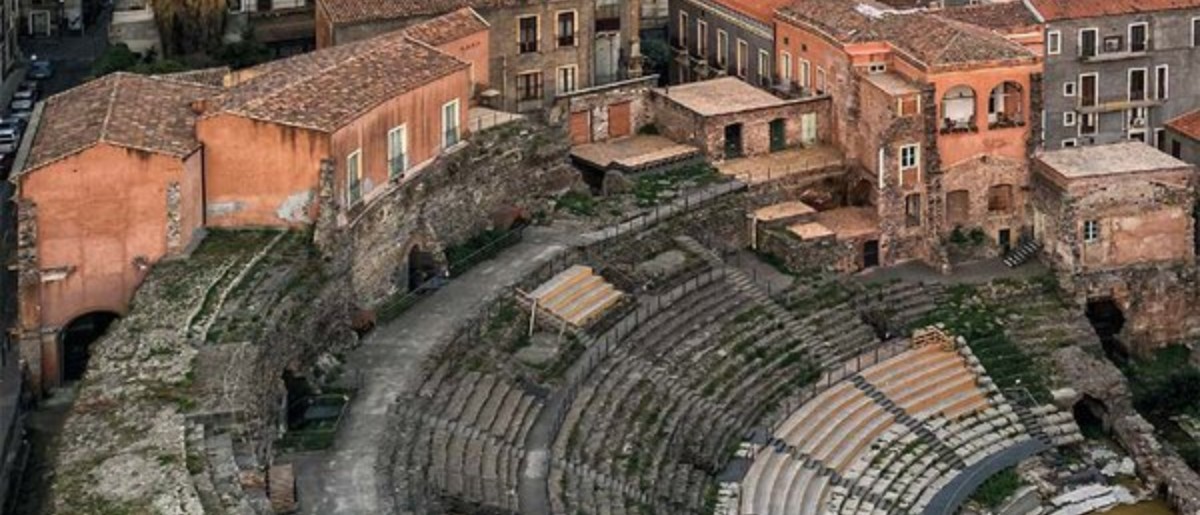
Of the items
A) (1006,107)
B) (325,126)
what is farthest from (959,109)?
(325,126)

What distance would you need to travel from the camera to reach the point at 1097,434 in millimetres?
49156

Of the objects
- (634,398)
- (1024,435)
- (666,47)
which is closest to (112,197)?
(634,398)

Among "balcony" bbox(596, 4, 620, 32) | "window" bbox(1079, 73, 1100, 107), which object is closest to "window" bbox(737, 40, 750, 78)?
"balcony" bbox(596, 4, 620, 32)

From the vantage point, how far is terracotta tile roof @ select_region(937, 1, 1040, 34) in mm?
57062

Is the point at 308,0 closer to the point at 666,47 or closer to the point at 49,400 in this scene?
the point at 666,47

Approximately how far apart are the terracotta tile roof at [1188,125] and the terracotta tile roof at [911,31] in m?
7.19

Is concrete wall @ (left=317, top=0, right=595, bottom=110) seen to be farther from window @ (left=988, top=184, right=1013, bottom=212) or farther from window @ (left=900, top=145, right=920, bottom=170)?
window @ (left=988, top=184, right=1013, bottom=212)

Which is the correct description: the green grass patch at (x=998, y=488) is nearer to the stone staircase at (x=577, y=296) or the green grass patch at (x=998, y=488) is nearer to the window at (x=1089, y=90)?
the stone staircase at (x=577, y=296)

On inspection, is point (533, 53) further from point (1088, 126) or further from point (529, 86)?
point (1088, 126)

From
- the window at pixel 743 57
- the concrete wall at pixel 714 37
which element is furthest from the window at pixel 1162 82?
the window at pixel 743 57

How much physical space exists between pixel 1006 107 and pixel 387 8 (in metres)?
17.2

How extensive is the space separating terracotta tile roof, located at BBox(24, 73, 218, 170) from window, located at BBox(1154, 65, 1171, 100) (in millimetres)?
29550

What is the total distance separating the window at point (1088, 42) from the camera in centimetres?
5812

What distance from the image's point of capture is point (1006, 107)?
53.2m
